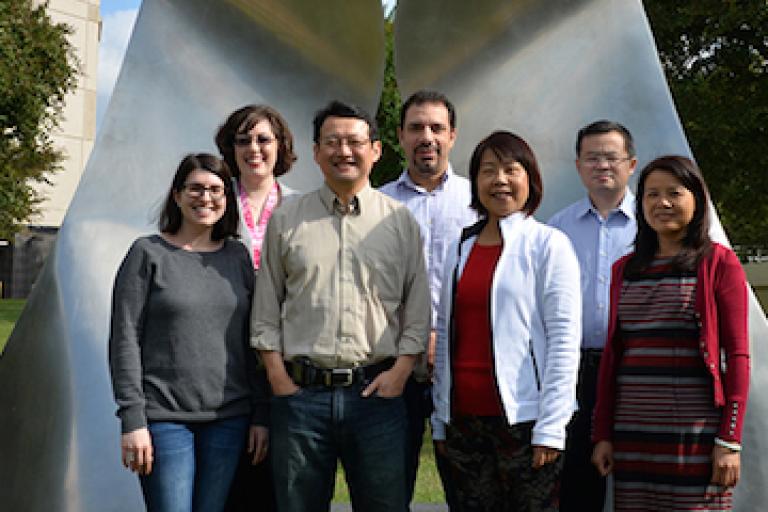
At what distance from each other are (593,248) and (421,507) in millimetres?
2481

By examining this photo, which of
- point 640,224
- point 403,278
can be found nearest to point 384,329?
point 403,278

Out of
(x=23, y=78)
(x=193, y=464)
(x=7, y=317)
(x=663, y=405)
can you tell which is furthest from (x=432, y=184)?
(x=7, y=317)

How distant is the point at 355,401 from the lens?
10.2 feet

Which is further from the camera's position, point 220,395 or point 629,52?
point 629,52

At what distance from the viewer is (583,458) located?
3.65m

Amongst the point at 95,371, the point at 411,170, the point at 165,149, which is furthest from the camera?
the point at 165,149

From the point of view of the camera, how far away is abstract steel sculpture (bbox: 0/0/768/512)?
14.2ft

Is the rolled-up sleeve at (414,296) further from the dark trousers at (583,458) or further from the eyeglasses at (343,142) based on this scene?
the dark trousers at (583,458)

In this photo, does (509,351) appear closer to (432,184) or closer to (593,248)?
(593,248)

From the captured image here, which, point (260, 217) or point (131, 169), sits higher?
point (131, 169)

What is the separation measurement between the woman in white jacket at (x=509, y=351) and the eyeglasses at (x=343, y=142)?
1.33 feet

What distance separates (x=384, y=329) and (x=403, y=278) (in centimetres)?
20

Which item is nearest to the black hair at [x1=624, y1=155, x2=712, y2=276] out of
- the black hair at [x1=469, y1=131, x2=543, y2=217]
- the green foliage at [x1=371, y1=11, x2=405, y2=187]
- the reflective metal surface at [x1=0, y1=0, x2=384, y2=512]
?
the black hair at [x1=469, y1=131, x2=543, y2=217]

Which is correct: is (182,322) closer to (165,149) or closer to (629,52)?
(165,149)
